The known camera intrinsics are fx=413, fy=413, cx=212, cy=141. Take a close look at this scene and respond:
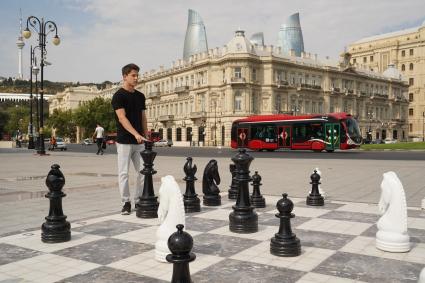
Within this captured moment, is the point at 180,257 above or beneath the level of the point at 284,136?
beneath

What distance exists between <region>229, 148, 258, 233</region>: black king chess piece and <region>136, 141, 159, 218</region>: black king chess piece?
133 centimetres

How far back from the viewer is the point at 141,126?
22.7ft

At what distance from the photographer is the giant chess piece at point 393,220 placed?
456cm

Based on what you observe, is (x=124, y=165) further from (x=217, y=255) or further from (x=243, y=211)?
(x=217, y=255)

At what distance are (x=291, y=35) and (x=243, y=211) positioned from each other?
103 m

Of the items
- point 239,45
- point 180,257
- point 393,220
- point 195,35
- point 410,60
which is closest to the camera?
point 180,257

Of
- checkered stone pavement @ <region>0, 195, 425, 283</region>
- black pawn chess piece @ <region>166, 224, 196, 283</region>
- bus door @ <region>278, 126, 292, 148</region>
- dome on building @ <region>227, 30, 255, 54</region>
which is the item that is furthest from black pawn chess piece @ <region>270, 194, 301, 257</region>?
dome on building @ <region>227, 30, 255, 54</region>

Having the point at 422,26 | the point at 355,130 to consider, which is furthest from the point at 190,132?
the point at 422,26

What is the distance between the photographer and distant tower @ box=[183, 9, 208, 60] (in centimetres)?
9388

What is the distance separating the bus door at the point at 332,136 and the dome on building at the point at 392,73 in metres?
71.1

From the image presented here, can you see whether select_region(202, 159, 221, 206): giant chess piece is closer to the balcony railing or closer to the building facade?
the balcony railing

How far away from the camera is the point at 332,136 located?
31.5 m

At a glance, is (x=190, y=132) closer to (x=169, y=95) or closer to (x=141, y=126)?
(x=169, y=95)

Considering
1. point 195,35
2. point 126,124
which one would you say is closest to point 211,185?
point 126,124
